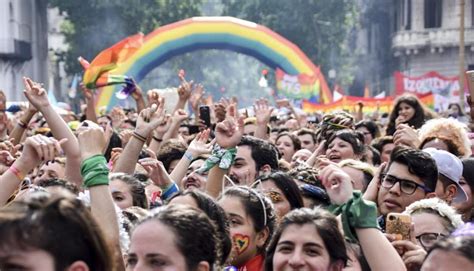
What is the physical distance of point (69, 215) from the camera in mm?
3461

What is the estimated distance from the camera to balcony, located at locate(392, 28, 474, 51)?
56.4 metres

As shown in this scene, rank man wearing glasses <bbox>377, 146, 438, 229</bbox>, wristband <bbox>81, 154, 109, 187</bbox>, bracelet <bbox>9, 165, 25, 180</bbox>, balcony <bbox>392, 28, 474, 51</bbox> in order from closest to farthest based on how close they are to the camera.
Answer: wristband <bbox>81, 154, 109, 187</bbox> < bracelet <bbox>9, 165, 25, 180</bbox> < man wearing glasses <bbox>377, 146, 438, 229</bbox> < balcony <bbox>392, 28, 474, 51</bbox>

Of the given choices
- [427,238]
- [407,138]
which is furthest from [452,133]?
[427,238]

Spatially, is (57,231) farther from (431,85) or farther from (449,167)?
(431,85)

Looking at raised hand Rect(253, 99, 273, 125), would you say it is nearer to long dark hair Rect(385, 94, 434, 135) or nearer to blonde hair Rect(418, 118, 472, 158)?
long dark hair Rect(385, 94, 434, 135)

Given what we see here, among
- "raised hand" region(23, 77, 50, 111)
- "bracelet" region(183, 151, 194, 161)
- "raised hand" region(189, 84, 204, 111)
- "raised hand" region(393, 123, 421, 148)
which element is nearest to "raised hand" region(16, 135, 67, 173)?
"raised hand" region(23, 77, 50, 111)

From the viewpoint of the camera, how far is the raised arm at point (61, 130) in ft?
19.7

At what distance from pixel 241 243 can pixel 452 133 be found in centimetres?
327

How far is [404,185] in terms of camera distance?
21.6ft

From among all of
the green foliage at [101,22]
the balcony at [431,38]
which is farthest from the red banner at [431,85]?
the balcony at [431,38]

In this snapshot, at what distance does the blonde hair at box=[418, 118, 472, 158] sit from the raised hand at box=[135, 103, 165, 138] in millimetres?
2108

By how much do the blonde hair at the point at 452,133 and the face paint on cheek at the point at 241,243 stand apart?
3.11 meters

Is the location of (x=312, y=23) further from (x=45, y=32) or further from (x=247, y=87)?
(x=247, y=87)

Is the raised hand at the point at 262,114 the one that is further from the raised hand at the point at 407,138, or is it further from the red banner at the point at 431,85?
the red banner at the point at 431,85
